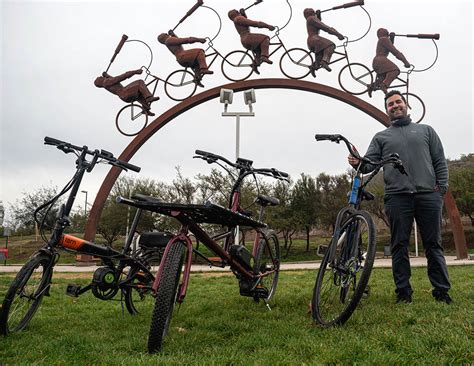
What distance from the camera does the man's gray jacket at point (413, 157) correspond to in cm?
366

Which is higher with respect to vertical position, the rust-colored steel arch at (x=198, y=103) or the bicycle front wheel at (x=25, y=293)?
the rust-colored steel arch at (x=198, y=103)

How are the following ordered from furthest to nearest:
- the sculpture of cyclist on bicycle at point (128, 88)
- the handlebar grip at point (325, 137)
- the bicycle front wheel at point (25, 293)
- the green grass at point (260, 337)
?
the sculpture of cyclist on bicycle at point (128, 88) → the handlebar grip at point (325, 137) → the bicycle front wheel at point (25, 293) → the green grass at point (260, 337)

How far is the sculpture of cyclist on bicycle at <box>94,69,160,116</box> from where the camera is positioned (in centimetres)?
1229

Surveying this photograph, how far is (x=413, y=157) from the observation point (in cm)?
371

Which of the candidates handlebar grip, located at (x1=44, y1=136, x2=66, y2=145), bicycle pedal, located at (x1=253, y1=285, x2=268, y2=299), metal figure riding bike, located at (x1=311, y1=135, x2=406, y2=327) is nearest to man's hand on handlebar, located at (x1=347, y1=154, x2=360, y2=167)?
metal figure riding bike, located at (x1=311, y1=135, x2=406, y2=327)

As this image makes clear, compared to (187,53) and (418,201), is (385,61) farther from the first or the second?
(418,201)

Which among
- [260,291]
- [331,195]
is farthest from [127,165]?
[331,195]

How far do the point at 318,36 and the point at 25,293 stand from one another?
1025 cm

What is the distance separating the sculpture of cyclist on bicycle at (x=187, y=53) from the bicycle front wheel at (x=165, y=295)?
9995mm

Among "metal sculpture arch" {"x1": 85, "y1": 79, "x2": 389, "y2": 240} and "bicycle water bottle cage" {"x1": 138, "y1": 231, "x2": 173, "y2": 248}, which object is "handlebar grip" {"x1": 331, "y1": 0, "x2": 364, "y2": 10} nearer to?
"metal sculpture arch" {"x1": 85, "y1": 79, "x2": 389, "y2": 240}

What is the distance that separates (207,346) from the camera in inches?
103

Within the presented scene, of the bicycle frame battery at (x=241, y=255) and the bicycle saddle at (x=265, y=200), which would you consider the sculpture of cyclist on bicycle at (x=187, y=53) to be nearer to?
the bicycle saddle at (x=265, y=200)

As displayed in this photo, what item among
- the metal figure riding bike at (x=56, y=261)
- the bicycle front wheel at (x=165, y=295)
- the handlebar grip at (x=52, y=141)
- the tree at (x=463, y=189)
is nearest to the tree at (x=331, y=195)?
the tree at (x=463, y=189)

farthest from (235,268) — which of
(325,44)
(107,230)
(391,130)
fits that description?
(107,230)
